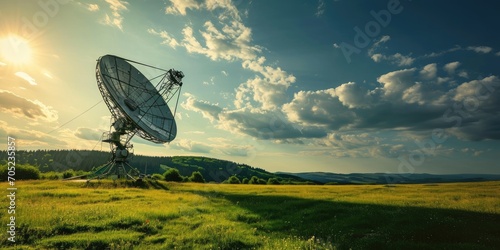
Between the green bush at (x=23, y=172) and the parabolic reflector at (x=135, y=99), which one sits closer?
the parabolic reflector at (x=135, y=99)

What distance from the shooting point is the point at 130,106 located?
47562 millimetres

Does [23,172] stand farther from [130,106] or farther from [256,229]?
[256,229]

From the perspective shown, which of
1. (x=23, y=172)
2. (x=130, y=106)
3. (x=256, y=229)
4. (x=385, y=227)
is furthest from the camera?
(x=23, y=172)

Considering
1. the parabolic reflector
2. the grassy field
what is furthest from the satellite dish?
the grassy field

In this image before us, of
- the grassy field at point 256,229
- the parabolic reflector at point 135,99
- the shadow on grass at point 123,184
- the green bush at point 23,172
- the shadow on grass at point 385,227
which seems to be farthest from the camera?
the green bush at point 23,172

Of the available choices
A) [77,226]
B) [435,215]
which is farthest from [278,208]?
[77,226]

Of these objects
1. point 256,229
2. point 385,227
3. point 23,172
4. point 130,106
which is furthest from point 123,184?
point 385,227

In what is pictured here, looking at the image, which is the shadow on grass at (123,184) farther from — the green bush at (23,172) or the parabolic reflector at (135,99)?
the green bush at (23,172)

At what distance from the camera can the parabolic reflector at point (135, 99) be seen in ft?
142

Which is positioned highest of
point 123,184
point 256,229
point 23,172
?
point 256,229

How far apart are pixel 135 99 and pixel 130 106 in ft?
10.3

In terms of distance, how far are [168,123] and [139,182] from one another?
12.3 metres

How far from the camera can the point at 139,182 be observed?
2073 inches

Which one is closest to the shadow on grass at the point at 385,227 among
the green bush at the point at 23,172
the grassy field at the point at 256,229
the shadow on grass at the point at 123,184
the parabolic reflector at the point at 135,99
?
the grassy field at the point at 256,229
